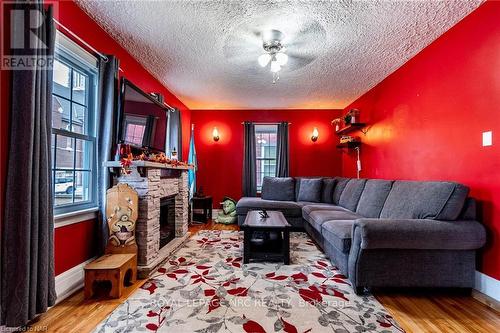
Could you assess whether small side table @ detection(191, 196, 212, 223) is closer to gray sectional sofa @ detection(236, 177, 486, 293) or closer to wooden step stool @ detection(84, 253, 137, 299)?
wooden step stool @ detection(84, 253, 137, 299)

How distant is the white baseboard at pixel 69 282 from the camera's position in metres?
2.00

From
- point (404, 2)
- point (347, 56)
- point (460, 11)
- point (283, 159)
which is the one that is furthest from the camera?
point (283, 159)

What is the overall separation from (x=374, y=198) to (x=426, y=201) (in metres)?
0.90

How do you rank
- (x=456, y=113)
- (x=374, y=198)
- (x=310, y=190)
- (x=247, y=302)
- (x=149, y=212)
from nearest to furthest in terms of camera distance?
(x=247, y=302) → (x=456, y=113) → (x=149, y=212) → (x=374, y=198) → (x=310, y=190)

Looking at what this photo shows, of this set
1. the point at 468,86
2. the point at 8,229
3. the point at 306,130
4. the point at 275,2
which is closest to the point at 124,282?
the point at 8,229

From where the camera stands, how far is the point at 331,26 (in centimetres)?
241

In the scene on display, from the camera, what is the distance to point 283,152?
5523mm

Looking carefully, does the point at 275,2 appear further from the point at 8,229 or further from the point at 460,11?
the point at 8,229

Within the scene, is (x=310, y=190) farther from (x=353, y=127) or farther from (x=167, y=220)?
(x=167, y=220)

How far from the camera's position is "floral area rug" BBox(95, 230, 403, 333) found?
1669 millimetres

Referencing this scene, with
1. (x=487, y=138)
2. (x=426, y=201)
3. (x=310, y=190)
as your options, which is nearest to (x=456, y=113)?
(x=487, y=138)

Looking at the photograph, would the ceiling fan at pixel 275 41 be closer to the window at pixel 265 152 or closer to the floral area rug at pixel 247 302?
the floral area rug at pixel 247 302

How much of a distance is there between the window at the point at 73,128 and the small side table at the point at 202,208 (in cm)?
260

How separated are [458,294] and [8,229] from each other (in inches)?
134
